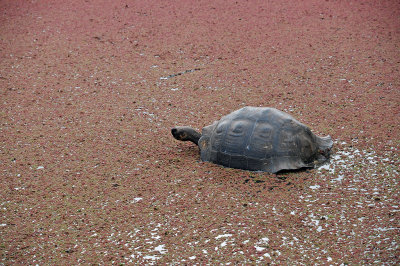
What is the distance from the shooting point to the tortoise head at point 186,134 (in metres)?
4.41

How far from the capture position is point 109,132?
4871 millimetres

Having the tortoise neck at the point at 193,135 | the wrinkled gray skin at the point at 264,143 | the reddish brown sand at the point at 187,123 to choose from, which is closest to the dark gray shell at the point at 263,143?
the wrinkled gray skin at the point at 264,143

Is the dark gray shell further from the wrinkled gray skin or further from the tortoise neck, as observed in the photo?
the tortoise neck

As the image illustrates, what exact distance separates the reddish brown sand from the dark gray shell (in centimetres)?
12

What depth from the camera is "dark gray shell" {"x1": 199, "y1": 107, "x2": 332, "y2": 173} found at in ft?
12.4

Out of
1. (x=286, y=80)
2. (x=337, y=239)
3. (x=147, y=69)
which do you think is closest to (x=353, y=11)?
(x=286, y=80)

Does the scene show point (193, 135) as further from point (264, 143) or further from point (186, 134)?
point (264, 143)

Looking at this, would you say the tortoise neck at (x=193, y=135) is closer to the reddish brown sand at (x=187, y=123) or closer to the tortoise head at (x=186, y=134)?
→ the tortoise head at (x=186, y=134)

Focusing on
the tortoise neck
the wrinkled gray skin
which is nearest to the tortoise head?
the tortoise neck

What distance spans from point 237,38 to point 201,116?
3100 mm

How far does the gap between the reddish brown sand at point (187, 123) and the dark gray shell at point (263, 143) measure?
0.12 meters

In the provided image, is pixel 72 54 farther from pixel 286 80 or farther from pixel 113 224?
pixel 113 224

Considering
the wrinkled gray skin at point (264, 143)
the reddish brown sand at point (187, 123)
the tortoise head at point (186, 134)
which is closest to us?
the reddish brown sand at point (187, 123)

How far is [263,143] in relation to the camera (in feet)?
12.5
